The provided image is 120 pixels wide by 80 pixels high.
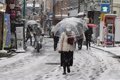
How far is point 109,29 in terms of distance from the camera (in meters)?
38.6

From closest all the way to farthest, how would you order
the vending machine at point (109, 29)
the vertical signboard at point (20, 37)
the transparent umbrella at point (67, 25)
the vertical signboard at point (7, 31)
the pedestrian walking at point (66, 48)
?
the pedestrian walking at point (66, 48) < the transparent umbrella at point (67, 25) < the vertical signboard at point (7, 31) < the vertical signboard at point (20, 37) < the vending machine at point (109, 29)

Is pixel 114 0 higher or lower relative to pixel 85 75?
higher

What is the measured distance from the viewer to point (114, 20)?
38.7m

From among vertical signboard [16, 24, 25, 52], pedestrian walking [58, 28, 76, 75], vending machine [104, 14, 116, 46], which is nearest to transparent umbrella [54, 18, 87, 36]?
pedestrian walking [58, 28, 76, 75]

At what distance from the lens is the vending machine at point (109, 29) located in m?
37.6

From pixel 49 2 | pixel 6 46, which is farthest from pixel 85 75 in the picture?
pixel 49 2

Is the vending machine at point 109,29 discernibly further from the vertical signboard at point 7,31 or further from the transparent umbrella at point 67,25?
the transparent umbrella at point 67,25

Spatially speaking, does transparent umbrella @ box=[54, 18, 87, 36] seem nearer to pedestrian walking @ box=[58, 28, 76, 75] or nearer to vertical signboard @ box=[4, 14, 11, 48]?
pedestrian walking @ box=[58, 28, 76, 75]

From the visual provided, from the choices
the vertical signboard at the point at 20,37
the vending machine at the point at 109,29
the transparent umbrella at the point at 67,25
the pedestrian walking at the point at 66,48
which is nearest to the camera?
the pedestrian walking at the point at 66,48

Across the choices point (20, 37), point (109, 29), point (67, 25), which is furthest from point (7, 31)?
point (109, 29)

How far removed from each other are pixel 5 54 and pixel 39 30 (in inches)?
199

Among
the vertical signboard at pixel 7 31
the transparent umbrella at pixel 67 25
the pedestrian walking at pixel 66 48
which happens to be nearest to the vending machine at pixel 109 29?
the vertical signboard at pixel 7 31

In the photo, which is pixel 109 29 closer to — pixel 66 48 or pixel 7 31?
pixel 7 31

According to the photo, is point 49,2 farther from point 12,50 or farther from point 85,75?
point 85,75
